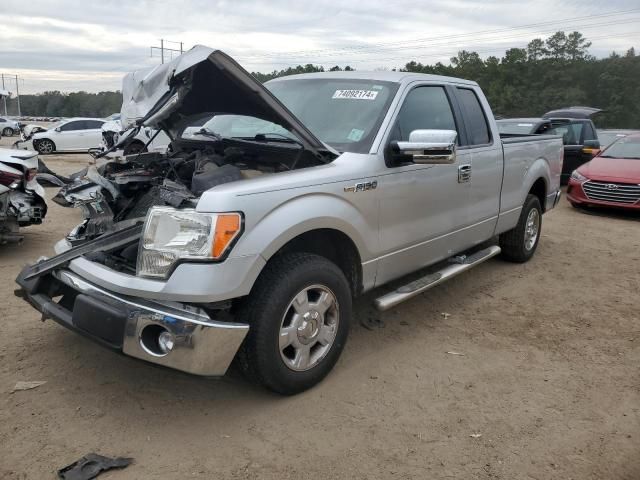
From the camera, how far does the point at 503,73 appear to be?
52500 mm

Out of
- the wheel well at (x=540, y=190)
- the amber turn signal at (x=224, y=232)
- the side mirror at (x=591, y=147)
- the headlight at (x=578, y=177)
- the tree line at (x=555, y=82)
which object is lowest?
the headlight at (x=578, y=177)

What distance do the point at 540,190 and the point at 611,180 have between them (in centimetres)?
395

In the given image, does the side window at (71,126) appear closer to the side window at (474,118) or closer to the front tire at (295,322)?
the side window at (474,118)

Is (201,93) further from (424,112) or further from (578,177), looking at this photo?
(578,177)

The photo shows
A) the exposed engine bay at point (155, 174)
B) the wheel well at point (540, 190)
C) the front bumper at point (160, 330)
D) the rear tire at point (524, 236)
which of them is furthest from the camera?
the wheel well at point (540, 190)

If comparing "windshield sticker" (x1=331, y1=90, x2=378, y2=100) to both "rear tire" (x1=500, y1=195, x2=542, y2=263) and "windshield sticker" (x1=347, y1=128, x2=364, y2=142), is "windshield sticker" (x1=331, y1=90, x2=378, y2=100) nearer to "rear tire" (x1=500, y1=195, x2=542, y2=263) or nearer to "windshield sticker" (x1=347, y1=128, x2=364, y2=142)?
"windshield sticker" (x1=347, y1=128, x2=364, y2=142)

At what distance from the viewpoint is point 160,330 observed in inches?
111

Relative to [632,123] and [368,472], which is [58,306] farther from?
[632,123]

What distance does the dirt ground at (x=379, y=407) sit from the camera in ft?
8.95

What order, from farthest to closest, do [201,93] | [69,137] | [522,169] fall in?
[69,137] < [522,169] < [201,93]

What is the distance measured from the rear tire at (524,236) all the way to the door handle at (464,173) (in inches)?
65.4

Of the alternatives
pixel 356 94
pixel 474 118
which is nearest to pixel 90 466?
pixel 356 94

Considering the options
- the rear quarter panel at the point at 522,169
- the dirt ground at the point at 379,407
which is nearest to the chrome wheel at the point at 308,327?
the dirt ground at the point at 379,407

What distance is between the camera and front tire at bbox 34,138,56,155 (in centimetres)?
2200
